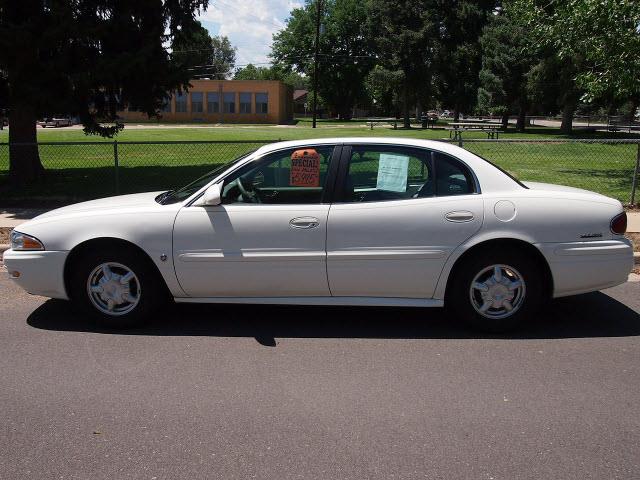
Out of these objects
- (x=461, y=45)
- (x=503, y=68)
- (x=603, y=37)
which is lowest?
(x=603, y=37)

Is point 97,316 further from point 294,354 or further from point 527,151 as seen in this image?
point 527,151

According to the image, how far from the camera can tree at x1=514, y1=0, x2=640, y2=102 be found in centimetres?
1270

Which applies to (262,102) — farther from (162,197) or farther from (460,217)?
(460,217)

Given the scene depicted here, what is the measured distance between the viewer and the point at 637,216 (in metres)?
9.95

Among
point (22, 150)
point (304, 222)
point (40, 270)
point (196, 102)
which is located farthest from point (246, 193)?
point (196, 102)

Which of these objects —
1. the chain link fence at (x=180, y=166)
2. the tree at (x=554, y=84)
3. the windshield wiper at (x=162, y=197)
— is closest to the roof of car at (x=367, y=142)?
the windshield wiper at (x=162, y=197)

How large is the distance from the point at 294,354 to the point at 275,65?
82822 millimetres

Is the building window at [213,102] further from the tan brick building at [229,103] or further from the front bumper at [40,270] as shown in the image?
the front bumper at [40,270]

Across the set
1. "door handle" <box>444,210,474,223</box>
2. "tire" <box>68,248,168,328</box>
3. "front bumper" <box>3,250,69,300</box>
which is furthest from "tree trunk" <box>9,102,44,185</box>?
"door handle" <box>444,210,474,223</box>

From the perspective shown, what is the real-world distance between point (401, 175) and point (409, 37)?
51803 mm

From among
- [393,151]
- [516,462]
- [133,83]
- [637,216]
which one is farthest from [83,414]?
[133,83]

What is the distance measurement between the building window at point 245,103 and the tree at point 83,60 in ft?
192

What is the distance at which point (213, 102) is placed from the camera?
7331 centimetres

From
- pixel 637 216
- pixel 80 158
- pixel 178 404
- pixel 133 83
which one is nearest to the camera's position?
pixel 178 404
